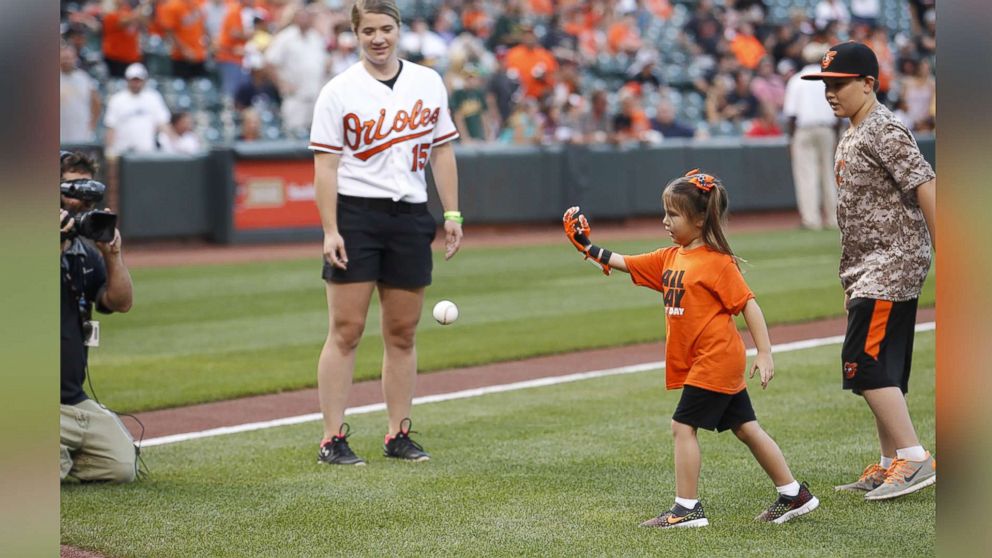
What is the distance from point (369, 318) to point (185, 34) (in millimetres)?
8425

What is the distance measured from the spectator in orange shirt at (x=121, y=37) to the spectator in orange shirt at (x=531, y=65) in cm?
612

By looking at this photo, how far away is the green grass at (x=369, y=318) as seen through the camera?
9078mm

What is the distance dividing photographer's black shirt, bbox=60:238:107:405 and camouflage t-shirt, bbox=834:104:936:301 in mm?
3320

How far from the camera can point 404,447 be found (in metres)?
6.52

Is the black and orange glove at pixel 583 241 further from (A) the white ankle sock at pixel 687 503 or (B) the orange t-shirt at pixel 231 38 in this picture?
(B) the orange t-shirt at pixel 231 38

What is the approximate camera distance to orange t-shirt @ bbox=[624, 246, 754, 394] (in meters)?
5.04

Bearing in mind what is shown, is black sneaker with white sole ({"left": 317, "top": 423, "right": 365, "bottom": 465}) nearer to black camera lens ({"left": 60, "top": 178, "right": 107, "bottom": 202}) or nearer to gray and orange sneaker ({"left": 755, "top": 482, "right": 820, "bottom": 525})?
black camera lens ({"left": 60, "top": 178, "right": 107, "bottom": 202})

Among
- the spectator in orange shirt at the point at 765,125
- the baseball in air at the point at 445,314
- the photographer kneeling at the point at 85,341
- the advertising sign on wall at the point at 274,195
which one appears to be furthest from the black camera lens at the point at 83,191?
the spectator in orange shirt at the point at 765,125

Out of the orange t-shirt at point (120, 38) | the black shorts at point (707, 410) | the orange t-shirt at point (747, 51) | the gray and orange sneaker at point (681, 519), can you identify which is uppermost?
the orange t-shirt at point (747, 51)

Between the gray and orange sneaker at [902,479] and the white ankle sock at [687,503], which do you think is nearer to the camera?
the white ankle sock at [687,503]

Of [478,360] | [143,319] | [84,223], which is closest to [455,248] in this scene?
[84,223]

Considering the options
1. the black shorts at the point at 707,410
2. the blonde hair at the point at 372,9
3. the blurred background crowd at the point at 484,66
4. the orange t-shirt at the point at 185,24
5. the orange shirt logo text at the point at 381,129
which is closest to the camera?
the black shorts at the point at 707,410

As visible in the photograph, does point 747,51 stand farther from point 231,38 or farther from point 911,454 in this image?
point 911,454

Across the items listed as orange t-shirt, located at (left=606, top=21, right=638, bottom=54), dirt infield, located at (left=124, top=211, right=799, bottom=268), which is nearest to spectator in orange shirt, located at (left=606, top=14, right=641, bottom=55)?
orange t-shirt, located at (left=606, top=21, right=638, bottom=54)
